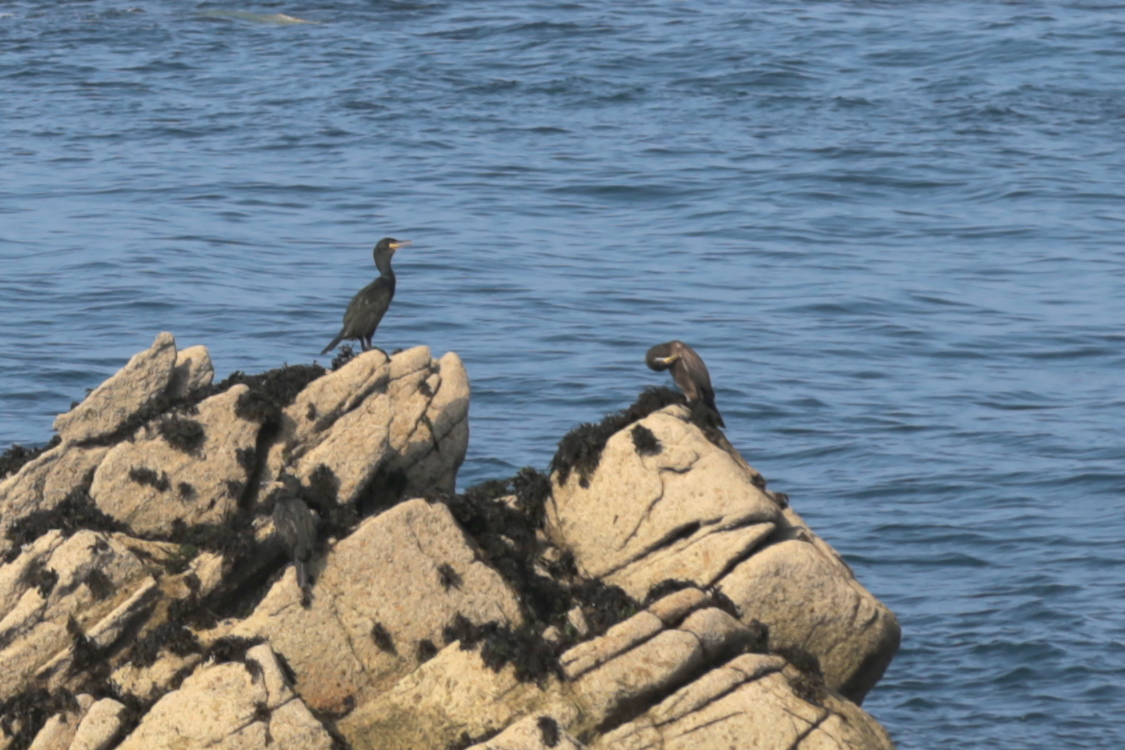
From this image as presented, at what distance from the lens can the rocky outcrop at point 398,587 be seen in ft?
40.1

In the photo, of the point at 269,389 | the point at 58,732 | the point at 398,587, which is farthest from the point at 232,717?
the point at 269,389

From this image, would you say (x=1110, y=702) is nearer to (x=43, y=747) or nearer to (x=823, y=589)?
(x=823, y=589)

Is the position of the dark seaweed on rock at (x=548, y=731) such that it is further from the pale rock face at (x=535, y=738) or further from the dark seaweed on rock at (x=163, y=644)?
the dark seaweed on rock at (x=163, y=644)

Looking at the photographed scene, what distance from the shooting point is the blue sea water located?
920 inches

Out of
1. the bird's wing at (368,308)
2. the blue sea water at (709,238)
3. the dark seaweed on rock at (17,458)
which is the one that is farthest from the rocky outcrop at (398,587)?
the blue sea water at (709,238)

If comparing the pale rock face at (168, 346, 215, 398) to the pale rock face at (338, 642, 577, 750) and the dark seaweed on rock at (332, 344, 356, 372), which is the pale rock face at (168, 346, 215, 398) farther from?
the pale rock face at (338, 642, 577, 750)

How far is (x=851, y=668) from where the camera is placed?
46.8 feet

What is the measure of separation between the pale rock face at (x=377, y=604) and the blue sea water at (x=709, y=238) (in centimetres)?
620

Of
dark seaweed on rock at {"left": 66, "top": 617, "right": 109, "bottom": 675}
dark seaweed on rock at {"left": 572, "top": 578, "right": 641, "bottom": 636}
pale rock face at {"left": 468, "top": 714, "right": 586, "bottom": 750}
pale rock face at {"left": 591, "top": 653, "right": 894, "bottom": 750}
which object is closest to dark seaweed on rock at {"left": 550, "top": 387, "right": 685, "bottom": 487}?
dark seaweed on rock at {"left": 572, "top": 578, "right": 641, "bottom": 636}

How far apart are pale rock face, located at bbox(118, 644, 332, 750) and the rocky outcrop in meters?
0.02

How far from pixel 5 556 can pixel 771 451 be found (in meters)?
15.0

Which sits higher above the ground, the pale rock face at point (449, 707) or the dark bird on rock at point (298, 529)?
the dark bird on rock at point (298, 529)

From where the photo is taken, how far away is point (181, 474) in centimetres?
1430

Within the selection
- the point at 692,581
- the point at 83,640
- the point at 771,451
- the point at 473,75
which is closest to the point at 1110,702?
the point at 692,581
